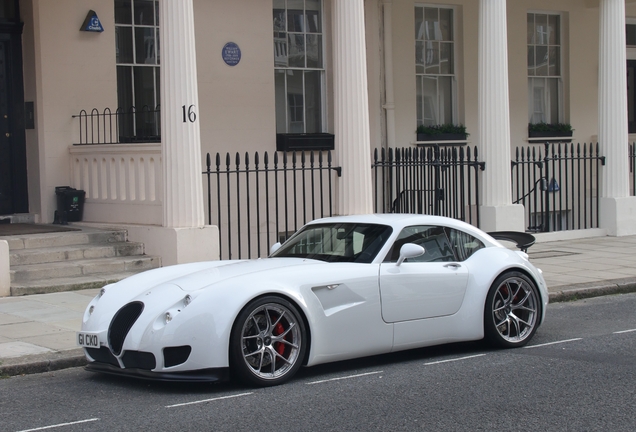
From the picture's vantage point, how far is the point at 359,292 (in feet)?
22.5

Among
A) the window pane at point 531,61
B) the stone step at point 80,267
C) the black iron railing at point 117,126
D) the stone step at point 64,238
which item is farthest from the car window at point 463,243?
the window pane at point 531,61

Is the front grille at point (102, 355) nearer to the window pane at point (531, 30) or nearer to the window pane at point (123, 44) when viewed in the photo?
the window pane at point (123, 44)

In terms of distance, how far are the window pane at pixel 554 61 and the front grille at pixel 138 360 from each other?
14.8 metres

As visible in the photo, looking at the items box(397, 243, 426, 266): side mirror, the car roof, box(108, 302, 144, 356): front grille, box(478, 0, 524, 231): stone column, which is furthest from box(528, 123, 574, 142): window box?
box(108, 302, 144, 356): front grille

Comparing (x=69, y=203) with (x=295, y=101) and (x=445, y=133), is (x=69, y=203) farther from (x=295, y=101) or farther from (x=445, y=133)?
(x=445, y=133)

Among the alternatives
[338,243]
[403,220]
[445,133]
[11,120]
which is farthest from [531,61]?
[338,243]

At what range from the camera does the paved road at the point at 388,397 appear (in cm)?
543

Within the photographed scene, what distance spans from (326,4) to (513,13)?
4500 millimetres

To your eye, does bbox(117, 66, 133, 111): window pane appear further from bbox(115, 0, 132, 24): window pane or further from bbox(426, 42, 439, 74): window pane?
bbox(426, 42, 439, 74): window pane

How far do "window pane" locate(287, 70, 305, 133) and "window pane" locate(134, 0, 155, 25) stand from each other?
2.76m

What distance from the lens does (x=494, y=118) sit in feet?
48.4

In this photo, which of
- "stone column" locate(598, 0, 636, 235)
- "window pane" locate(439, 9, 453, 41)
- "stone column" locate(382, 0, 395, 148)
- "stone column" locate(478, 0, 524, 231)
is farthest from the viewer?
"window pane" locate(439, 9, 453, 41)

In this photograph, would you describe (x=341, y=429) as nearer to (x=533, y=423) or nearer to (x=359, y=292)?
(x=533, y=423)

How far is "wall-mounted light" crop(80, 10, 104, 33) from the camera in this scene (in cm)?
1326
